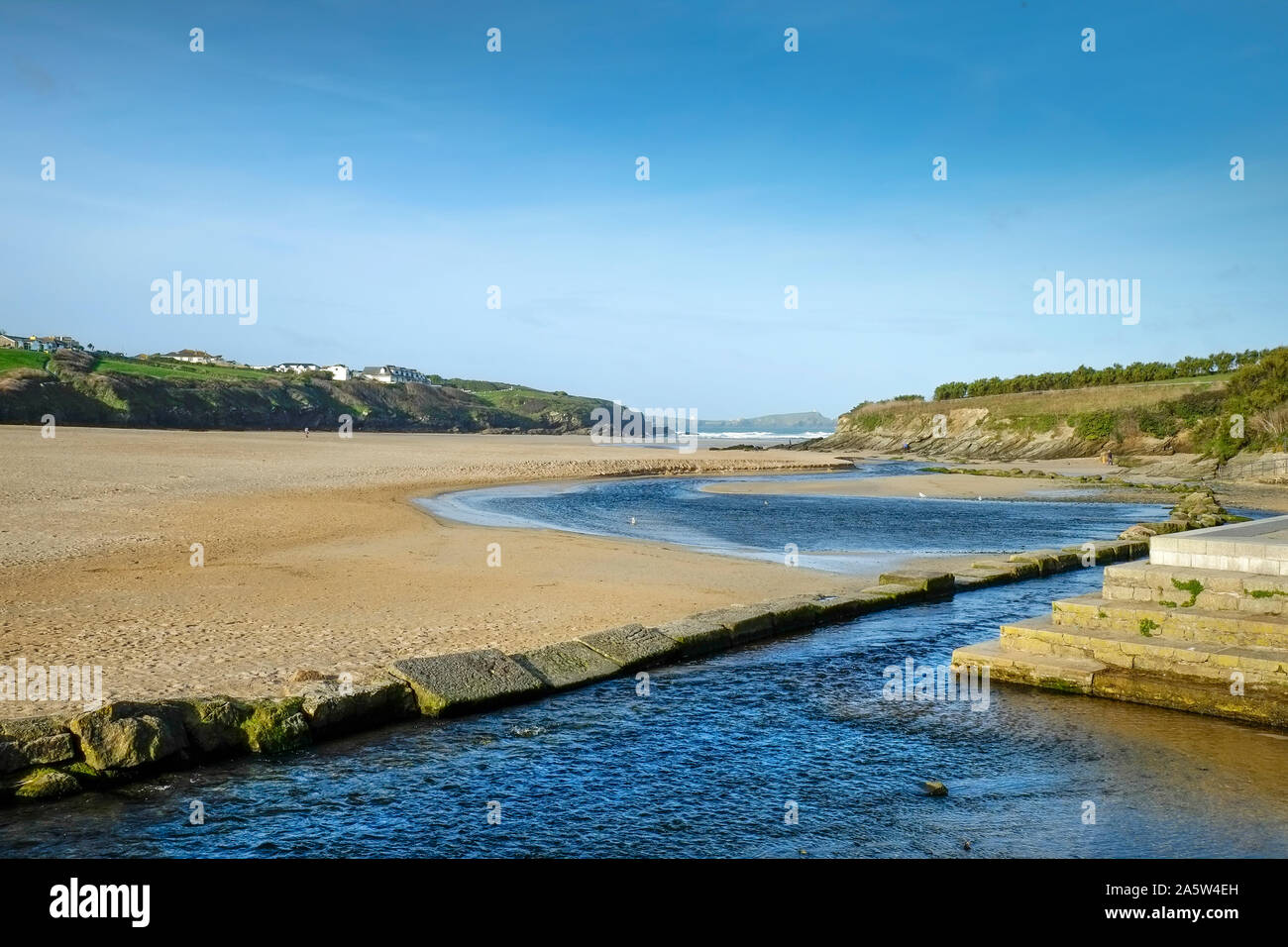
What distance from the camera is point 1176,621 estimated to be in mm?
11258

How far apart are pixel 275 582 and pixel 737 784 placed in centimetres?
1114

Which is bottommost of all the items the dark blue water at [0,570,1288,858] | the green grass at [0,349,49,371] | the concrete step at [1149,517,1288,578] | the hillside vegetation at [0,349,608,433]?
the dark blue water at [0,570,1288,858]

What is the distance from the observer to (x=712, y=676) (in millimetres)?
11984

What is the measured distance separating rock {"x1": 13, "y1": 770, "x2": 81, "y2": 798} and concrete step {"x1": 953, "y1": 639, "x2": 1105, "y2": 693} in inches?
408

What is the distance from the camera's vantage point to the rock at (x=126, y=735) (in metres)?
7.82

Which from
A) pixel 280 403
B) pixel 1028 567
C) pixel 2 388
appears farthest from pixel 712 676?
pixel 280 403

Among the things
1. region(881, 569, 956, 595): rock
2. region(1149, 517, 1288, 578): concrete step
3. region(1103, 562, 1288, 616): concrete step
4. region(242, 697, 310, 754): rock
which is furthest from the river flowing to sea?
region(881, 569, 956, 595): rock

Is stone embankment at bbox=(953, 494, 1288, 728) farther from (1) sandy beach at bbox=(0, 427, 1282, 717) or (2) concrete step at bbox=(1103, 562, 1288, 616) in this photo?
(1) sandy beach at bbox=(0, 427, 1282, 717)

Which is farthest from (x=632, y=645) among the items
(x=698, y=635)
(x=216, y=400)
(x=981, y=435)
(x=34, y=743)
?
(x=216, y=400)

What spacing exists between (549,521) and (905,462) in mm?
59900

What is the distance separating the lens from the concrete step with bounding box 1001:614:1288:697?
10047 mm

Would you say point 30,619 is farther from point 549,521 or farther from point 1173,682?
point 549,521

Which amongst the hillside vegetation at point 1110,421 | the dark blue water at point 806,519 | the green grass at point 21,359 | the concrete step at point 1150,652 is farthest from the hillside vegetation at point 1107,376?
the green grass at point 21,359

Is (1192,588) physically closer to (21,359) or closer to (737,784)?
(737,784)
